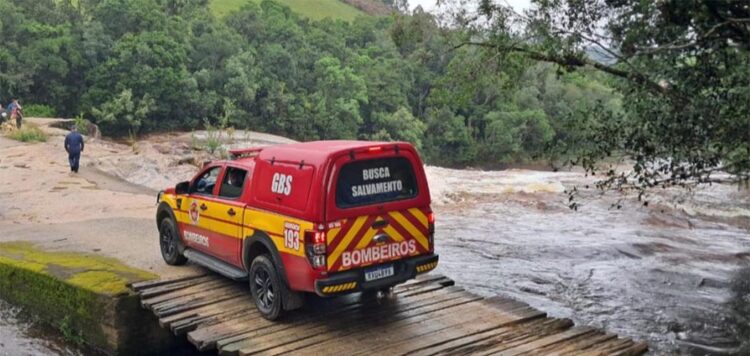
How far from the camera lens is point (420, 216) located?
7.95 metres

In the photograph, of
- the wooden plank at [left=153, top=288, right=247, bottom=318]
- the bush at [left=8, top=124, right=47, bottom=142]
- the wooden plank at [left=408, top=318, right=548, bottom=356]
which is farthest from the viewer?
the bush at [left=8, top=124, right=47, bottom=142]

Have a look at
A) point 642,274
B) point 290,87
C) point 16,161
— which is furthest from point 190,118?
point 642,274

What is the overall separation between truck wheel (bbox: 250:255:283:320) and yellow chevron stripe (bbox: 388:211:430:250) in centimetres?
152

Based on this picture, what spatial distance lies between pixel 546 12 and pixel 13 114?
26751 millimetres

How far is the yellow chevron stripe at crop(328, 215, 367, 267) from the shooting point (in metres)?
7.31

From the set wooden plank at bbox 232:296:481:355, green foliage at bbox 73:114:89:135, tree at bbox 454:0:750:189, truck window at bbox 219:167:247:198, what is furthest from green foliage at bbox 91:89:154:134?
wooden plank at bbox 232:296:481:355

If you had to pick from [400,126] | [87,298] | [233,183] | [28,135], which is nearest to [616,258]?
[233,183]

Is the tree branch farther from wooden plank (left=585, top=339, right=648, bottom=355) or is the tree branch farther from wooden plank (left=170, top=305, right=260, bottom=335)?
wooden plank (left=170, top=305, right=260, bottom=335)

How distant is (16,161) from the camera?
75.5 ft

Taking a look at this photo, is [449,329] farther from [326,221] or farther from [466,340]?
[326,221]

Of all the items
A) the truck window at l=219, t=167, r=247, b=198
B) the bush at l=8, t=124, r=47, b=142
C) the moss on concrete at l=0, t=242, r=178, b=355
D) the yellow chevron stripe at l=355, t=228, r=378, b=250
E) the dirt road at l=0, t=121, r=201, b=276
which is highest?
the bush at l=8, t=124, r=47, b=142

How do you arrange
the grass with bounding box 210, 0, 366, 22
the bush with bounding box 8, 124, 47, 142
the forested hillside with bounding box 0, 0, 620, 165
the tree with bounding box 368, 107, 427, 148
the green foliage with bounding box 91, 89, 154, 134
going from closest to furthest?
the bush with bounding box 8, 124, 47, 142 < the green foliage with bounding box 91, 89, 154, 134 < the forested hillside with bounding box 0, 0, 620, 165 < the tree with bounding box 368, 107, 427, 148 < the grass with bounding box 210, 0, 366, 22

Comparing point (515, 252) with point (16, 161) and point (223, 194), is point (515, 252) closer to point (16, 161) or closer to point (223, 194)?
point (223, 194)

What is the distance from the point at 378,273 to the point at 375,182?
103cm
